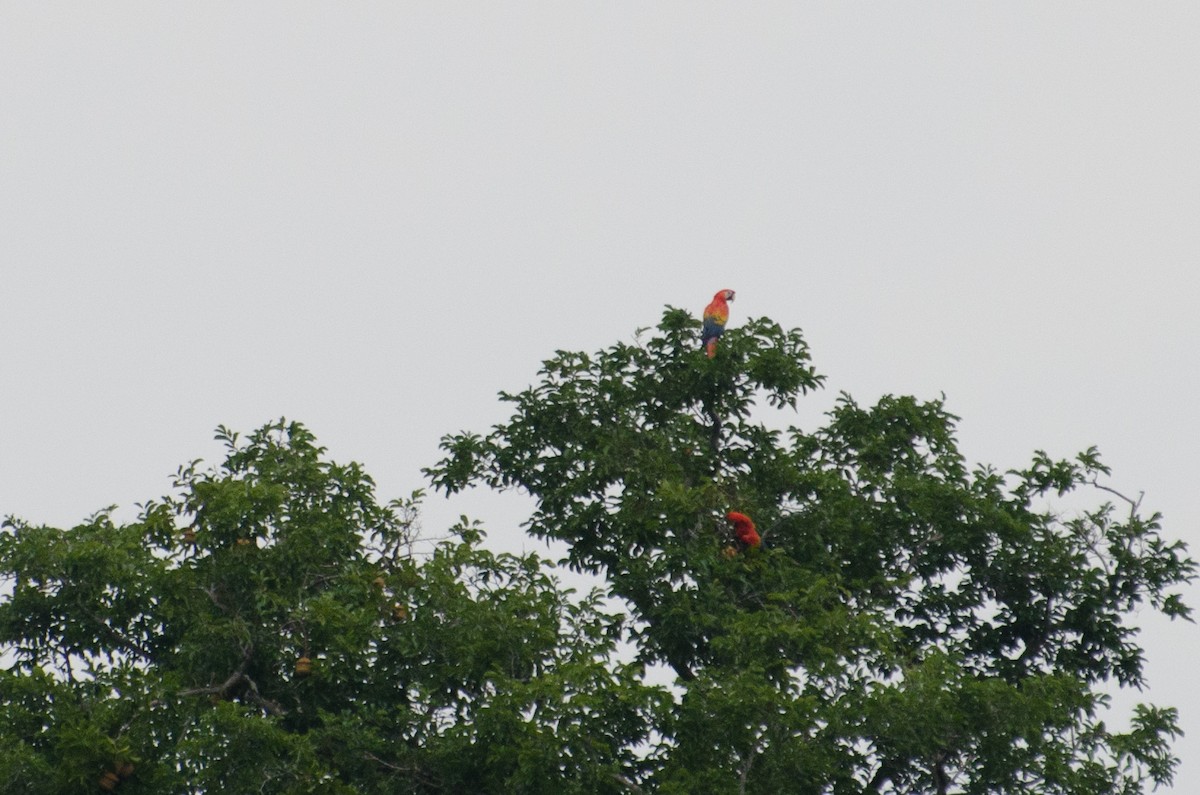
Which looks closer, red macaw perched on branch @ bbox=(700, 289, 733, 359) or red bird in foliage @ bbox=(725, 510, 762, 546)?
red bird in foliage @ bbox=(725, 510, 762, 546)

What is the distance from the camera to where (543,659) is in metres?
12.2

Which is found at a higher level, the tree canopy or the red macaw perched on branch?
the red macaw perched on branch

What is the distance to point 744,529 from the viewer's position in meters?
13.6

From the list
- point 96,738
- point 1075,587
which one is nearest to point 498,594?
point 96,738

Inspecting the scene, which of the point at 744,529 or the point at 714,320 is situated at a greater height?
the point at 714,320

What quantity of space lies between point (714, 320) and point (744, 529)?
2.46m

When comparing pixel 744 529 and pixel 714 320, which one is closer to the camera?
pixel 744 529

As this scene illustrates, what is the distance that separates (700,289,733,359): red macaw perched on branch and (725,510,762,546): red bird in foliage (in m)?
1.69

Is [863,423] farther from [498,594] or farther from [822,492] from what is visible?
[498,594]

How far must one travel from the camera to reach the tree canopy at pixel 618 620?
1155 centimetres

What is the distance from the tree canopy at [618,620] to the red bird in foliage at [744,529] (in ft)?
0.27

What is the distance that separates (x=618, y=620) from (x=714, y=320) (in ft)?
10.3

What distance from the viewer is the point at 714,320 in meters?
15.4

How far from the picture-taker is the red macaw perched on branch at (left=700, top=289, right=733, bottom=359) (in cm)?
1501
